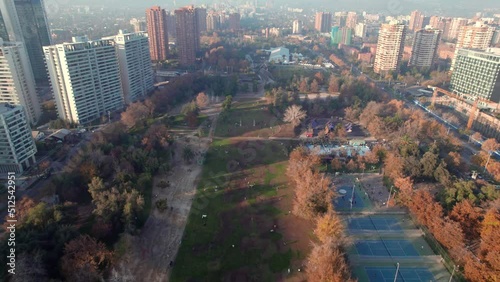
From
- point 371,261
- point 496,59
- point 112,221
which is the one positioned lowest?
point 371,261

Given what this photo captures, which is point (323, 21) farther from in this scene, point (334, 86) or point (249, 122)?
point (249, 122)

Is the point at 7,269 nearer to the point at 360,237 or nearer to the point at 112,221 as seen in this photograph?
the point at 112,221

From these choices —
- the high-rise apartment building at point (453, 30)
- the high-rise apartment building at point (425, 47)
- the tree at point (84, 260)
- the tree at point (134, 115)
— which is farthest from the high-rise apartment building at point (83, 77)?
the high-rise apartment building at point (453, 30)

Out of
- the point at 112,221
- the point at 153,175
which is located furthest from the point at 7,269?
the point at 153,175

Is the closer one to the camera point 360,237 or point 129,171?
point 360,237

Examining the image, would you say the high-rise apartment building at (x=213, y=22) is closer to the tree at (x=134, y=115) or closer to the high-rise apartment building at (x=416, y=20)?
the high-rise apartment building at (x=416, y=20)
